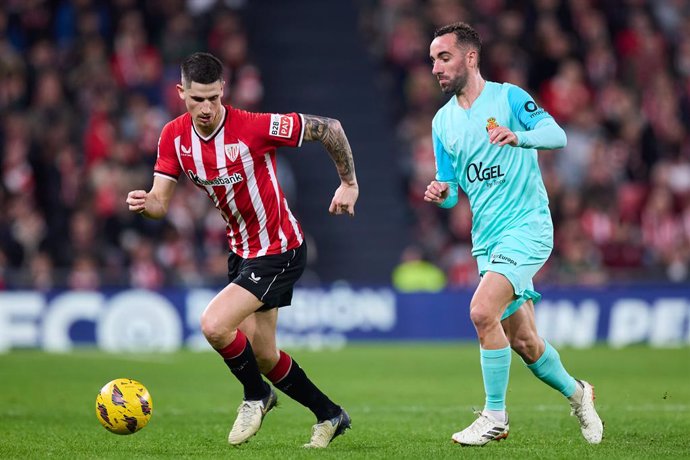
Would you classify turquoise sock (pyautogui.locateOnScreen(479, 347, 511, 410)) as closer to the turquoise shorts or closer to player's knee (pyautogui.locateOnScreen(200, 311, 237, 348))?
the turquoise shorts

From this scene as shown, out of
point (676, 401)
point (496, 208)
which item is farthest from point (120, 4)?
point (496, 208)

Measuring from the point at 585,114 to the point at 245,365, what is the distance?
1512 centimetres

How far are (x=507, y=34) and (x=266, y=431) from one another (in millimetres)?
15135

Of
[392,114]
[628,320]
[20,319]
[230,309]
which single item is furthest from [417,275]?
[230,309]

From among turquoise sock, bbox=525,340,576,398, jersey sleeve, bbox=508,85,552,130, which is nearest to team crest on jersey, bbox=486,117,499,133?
jersey sleeve, bbox=508,85,552,130

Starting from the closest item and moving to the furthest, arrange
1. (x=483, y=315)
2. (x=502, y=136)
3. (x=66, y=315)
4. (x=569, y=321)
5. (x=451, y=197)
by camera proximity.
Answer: (x=502, y=136) → (x=483, y=315) → (x=451, y=197) → (x=66, y=315) → (x=569, y=321)

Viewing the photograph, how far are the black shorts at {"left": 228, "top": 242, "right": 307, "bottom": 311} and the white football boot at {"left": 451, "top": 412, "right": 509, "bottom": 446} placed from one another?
148 cm

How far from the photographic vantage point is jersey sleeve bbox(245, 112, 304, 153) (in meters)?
8.05

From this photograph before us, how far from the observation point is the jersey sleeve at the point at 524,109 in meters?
8.00

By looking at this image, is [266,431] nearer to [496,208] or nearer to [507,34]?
[496,208]

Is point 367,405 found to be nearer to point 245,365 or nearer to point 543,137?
point 245,365

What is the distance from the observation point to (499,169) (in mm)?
8156

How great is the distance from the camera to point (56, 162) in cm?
1928

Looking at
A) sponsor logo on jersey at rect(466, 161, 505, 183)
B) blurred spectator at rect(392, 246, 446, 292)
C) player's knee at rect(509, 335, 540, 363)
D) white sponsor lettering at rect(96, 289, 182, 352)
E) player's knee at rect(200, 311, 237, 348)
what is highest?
sponsor logo on jersey at rect(466, 161, 505, 183)
